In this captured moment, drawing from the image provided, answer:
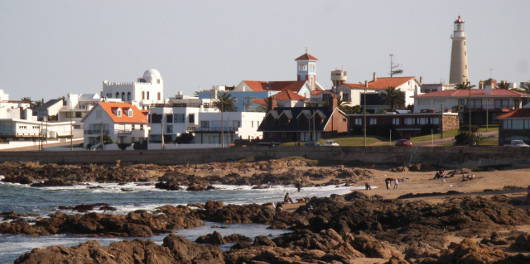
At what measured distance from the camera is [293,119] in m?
104

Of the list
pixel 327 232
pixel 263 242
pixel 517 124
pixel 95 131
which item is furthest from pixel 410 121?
pixel 263 242

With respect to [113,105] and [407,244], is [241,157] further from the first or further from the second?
[407,244]

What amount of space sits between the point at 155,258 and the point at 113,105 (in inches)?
3361

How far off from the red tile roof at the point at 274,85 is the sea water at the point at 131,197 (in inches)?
2614

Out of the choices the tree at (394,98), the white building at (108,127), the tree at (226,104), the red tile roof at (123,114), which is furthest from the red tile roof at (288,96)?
the white building at (108,127)

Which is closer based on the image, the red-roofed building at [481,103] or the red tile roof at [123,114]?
the red-roofed building at [481,103]

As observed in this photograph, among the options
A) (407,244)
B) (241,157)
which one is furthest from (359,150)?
(407,244)

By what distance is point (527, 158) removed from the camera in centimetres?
6938

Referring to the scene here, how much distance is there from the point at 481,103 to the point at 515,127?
23.8 meters

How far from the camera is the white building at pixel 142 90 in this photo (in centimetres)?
14750

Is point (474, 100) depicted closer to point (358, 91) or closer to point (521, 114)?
point (521, 114)

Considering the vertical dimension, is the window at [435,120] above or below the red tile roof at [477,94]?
below

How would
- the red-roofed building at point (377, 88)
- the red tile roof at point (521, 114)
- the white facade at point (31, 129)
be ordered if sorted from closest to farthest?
1. the red tile roof at point (521, 114)
2. the white facade at point (31, 129)
3. the red-roofed building at point (377, 88)

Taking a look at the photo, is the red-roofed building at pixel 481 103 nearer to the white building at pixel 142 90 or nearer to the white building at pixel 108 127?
the white building at pixel 108 127
